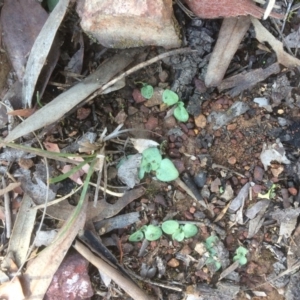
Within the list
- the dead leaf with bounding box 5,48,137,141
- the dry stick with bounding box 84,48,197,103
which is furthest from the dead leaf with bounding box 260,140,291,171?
the dead leaf with bounding box 5,48,137,141

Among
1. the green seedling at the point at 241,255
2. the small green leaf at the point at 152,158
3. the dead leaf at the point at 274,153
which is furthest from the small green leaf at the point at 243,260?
the small green leaf at the point at 152,158

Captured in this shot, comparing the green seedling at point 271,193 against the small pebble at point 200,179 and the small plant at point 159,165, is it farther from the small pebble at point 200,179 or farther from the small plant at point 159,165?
the small plant at point 159,165

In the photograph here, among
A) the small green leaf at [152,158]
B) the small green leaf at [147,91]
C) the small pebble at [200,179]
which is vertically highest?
the small green leaf at [147,91]

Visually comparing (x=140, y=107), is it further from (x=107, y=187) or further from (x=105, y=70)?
(x=107, y=187)

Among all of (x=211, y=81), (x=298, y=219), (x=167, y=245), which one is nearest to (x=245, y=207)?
(x=298, y=219)

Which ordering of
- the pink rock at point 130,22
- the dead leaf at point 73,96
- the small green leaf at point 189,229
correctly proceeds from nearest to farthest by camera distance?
the pink rock at point 130,22 < the dead leaf at point 73,96 < the small green leaf at point 189,229

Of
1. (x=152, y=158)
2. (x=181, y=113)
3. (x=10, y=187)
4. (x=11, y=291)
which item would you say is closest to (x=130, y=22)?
(x=181, y=113)

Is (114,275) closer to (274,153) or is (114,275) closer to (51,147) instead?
(51,147)
